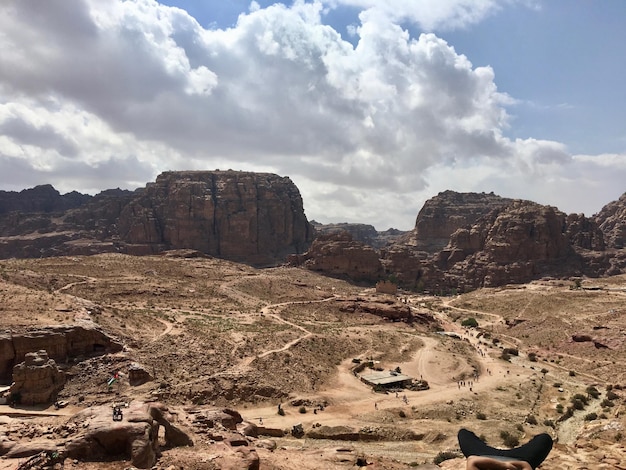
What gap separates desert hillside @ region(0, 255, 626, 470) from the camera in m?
19.2

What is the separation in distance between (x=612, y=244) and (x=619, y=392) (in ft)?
390

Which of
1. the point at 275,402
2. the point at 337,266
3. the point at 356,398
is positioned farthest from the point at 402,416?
the point at 337,266

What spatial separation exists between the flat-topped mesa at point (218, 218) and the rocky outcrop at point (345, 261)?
119 ft

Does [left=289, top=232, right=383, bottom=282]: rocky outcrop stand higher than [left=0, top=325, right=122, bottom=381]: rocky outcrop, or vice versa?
[left=289, top=232, right=383, bottom=282]: rocky outcrop

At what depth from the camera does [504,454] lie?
13.9m

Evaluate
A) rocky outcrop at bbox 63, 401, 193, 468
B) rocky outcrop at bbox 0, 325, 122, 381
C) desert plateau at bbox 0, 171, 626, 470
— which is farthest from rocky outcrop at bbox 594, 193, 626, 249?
rocky outcrop at bbox 63, 401, 193, 468

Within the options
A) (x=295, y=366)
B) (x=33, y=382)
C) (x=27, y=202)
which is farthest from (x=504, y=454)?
(x=27, y=202)

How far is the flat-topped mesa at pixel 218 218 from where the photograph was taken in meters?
158

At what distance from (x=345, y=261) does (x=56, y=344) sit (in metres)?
92.0

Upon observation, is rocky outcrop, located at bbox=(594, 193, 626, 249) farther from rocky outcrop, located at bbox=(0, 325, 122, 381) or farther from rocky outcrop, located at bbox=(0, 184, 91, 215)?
rocky outcrop, located at bbox=(0, 184, 91, 215)

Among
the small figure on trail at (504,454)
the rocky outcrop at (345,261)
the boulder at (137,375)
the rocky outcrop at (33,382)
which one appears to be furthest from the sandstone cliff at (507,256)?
the small figure on trail at (504,454)

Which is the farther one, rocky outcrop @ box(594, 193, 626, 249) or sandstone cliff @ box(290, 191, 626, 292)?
rocky outcrop @ box(594, 193, 626, 249)

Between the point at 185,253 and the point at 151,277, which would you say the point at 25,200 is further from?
the point at 151,277

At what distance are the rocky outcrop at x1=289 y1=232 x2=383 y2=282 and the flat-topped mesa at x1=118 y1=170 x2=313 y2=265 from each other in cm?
3628
